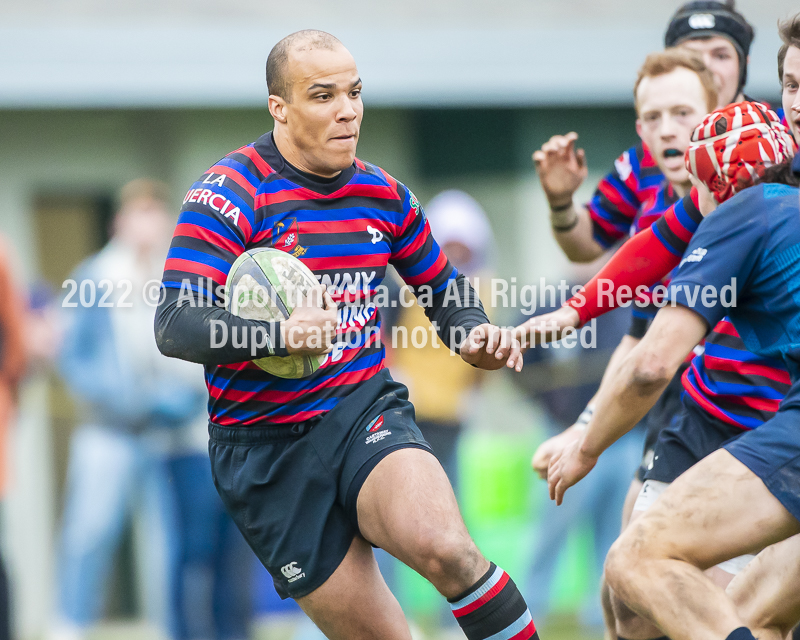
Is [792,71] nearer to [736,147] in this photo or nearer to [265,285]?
[736,147]

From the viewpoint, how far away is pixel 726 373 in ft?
12.0

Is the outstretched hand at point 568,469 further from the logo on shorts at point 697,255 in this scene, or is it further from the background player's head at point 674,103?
the background player's head at point 674,103

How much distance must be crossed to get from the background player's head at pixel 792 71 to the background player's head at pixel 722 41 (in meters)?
1.09

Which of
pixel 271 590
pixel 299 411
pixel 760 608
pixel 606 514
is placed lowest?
pixel 271 590

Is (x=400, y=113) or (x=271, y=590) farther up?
(x=400, y=113)

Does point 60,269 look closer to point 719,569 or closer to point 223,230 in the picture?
point 223,230

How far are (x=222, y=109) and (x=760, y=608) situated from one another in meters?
6.52

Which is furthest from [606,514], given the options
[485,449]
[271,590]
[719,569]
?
[719,569]

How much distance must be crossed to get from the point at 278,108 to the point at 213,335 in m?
0.92

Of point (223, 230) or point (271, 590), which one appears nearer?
point (223, 230)

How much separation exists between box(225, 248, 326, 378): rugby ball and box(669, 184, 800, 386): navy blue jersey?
1199 millimetres

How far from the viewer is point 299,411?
3592 millimetres

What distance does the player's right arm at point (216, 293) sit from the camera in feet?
10.7

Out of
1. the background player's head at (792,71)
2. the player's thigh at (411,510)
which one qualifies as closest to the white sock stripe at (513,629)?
the player's thigh at (411,510)
